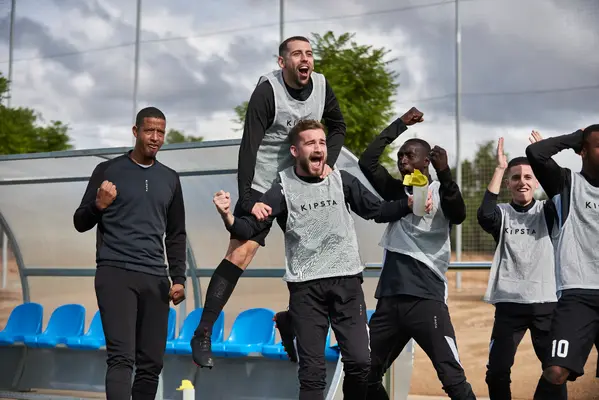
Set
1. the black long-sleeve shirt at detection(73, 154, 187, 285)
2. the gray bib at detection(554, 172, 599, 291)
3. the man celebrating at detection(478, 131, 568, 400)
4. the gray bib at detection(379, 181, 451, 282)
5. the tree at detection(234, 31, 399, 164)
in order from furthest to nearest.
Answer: the tree at detection(234, 31, 399, 164)
the man celebrating at detection(478, 131, 568, 400)
the gray bib at detection(379, 181, 451, 282)
the black long-sleeve shirt at detection(73, 154, 187, 285)
the gray bib at detection(554, 172, 599, 291)

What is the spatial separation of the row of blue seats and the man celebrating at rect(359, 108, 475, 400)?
159 centimetres

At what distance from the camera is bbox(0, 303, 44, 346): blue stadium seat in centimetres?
1012

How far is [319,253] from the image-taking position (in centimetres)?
551

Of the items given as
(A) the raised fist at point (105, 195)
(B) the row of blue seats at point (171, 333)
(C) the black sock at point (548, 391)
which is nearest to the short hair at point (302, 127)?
(A) the raised fist at point (105, 195)

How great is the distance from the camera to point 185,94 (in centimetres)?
4141

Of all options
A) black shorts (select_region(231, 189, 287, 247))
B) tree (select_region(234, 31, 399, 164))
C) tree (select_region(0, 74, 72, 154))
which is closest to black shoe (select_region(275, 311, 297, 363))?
black shorts (select_region(231, 189, 287, 247))

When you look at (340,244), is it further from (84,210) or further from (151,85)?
(151,85)

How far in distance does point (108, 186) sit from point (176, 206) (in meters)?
0.58

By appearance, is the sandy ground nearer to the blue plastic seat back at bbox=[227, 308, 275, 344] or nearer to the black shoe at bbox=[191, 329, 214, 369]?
the blue plastic seat back at bbox=[227, 308, 275, 344]

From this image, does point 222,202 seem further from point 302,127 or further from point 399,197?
point 399,197

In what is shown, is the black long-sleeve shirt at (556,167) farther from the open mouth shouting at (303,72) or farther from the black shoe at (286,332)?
the black shoe at (286,332)

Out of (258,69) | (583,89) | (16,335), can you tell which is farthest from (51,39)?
(16,335)

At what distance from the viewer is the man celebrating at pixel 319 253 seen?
5438 mm

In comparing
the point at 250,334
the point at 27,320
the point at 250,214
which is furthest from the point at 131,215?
the point at 27,320
